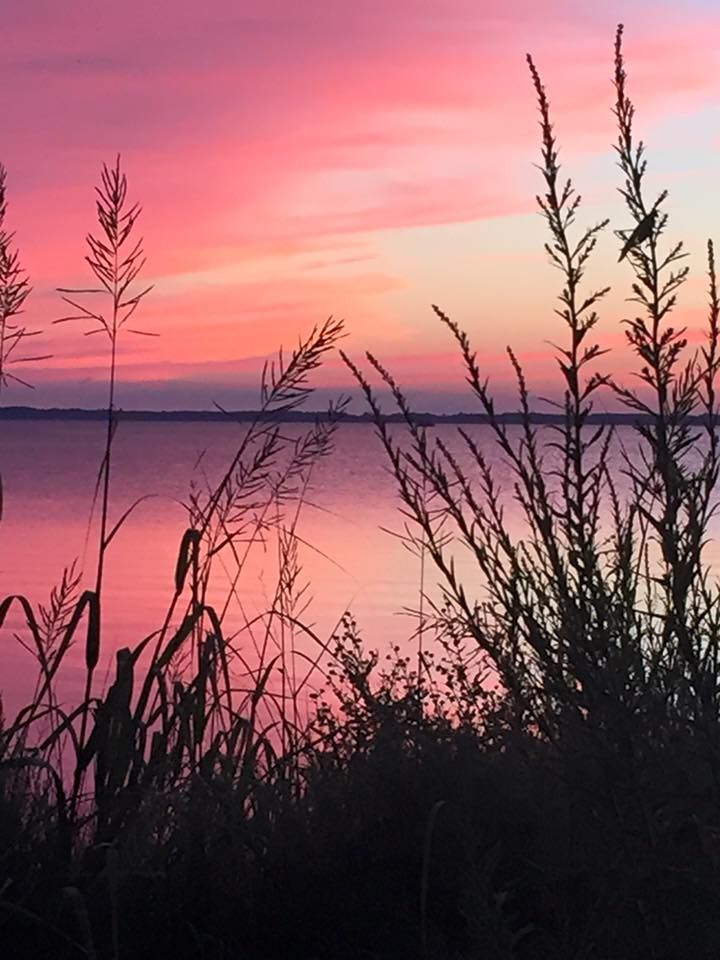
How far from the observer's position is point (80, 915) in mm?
2881

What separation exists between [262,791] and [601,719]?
161cm

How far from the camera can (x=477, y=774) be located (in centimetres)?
373

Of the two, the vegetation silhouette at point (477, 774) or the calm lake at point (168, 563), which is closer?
the vegetation silhouette at point (477, 774)

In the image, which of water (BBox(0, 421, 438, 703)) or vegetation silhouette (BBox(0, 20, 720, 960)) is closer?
vegetation silhouette (BBox(0, 20, 720, 960))

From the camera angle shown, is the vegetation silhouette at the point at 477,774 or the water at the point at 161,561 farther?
the water at the point at 161,561

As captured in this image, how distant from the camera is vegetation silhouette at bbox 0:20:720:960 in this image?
2309 mm

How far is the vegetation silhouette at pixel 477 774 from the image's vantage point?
→ 2309mm

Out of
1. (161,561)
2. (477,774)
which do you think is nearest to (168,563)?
(161,561)

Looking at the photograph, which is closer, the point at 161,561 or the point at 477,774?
the point at 477,774

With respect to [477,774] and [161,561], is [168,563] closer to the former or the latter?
[161,561]

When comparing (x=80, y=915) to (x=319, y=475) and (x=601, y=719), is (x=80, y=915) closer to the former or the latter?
(x=601, y=719)

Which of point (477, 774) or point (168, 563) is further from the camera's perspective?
point (168, 563)

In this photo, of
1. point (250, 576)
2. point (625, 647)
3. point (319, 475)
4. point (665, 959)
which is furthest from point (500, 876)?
point (319, 475)

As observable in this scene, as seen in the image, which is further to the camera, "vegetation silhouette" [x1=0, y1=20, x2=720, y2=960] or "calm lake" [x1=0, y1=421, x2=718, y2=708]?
"calm lake" [x1=0, y1=421, x2=718, y2=708]
